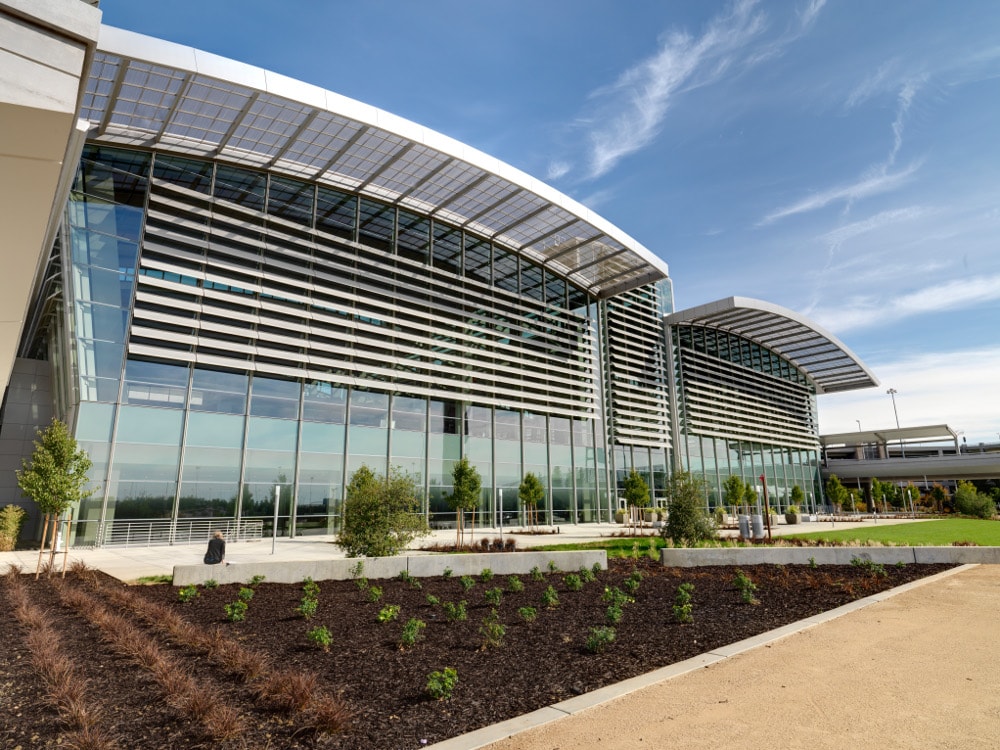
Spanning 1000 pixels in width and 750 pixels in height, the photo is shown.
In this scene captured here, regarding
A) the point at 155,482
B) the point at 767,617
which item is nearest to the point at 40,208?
the point at 767,617

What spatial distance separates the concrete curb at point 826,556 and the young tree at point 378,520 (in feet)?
26.2

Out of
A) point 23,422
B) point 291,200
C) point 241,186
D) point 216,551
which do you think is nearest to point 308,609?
point 216,551

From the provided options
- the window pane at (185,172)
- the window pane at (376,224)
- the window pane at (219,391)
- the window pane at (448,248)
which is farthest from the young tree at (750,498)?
the window pane at (185,172)

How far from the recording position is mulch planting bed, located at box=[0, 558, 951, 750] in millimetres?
4992

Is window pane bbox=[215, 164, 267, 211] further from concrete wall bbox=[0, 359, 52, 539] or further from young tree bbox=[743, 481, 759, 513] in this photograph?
young tree bbox=[743, 481, 759, 513]

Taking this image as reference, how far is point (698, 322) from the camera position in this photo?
53.8 metres

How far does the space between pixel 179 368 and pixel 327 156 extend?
1238 cm

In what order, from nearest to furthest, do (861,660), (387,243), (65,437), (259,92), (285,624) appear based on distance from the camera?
(861,660)
(285,624)
(65,437)
(259,92)
(387,243)

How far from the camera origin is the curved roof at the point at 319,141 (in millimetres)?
21797

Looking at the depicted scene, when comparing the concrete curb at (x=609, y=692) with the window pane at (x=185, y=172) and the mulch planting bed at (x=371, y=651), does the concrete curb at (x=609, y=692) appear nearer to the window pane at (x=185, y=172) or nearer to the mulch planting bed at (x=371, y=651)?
the mulch planting bed at (x=371, y=651)

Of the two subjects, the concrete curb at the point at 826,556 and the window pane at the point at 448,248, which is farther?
the window pane at the point at 448,248

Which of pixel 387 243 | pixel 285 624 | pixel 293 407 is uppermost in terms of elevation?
pixel 387 243

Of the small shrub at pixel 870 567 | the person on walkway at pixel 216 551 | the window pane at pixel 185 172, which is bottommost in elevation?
the small shrub at pixel 870 567

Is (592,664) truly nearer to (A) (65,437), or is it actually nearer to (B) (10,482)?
(A) (65,437)
